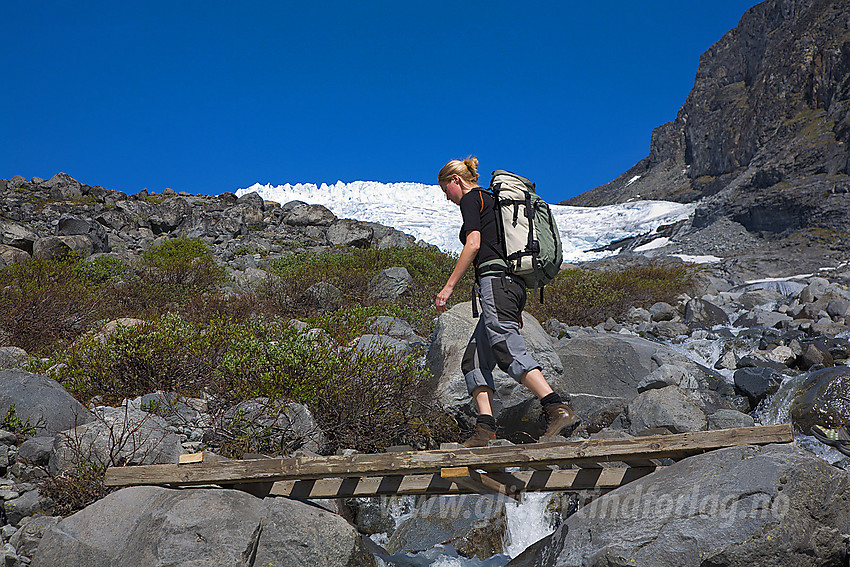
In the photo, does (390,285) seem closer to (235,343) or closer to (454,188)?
(235,343)

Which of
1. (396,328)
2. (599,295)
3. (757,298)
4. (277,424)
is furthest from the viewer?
(757,298)

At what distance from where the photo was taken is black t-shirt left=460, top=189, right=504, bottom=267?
3.99 meters

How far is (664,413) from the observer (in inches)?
228

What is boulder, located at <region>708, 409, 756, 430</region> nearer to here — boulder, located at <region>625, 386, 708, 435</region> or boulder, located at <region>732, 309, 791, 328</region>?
boulder, located at <region>625, 386, 708, 435</region>

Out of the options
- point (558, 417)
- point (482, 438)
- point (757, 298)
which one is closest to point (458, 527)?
point (482, 438)

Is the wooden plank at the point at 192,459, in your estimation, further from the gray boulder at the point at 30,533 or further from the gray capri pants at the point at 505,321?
the gray capri pants at the point at 505,321

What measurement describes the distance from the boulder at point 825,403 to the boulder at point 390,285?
25.5 ft

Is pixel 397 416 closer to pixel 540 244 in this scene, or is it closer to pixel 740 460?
pixel 540 244

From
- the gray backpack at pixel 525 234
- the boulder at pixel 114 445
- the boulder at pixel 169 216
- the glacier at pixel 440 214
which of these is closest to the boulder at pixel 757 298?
the gray backpack at pixel 525 234

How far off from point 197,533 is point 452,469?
141cm

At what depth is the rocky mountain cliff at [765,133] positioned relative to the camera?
35875 mm

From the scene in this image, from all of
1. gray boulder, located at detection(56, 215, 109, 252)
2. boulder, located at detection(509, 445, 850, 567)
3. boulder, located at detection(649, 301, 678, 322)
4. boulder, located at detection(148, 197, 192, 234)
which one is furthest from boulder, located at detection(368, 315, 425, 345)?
boulder, located at detection(148, 197, 192, 234)

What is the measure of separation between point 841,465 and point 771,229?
114ft

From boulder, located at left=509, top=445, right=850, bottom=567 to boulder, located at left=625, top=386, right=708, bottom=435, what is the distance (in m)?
2.52
